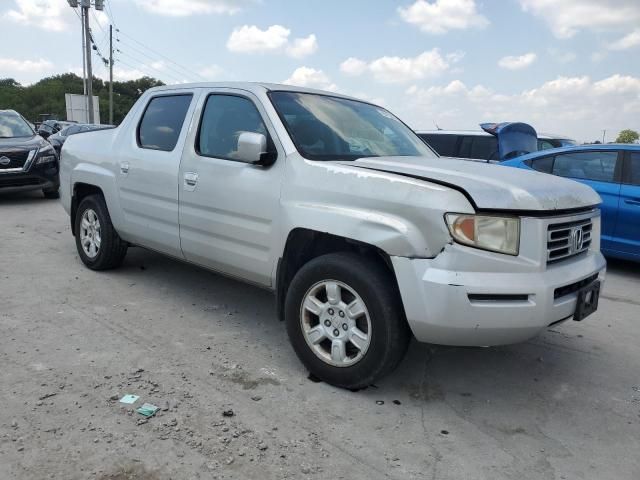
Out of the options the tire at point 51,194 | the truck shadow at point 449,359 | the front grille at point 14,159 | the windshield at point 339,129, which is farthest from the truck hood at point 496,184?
the tire at point 51,194

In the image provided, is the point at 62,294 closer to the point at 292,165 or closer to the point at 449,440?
the point at 292,165

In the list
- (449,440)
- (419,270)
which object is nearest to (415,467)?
(449,440)

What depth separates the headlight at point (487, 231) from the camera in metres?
2.65

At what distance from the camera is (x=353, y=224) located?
2906 mm

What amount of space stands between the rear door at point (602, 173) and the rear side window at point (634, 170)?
0.10m

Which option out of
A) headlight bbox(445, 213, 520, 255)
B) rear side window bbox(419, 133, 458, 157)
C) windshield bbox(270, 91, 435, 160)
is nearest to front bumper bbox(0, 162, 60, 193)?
rear side window bbox(419, 133, 458, 157)

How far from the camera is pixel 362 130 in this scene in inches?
154

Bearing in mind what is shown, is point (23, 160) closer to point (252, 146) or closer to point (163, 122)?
point (163, 122)

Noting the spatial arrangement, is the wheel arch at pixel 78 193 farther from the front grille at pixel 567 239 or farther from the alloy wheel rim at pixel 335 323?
the front grille at pixel 567 239

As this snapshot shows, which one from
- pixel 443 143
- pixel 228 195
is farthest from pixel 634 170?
pixel 228 195

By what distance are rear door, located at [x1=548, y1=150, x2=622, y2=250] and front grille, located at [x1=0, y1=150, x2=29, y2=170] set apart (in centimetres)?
841

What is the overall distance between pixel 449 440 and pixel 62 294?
3490 millimetres

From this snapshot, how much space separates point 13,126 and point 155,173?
7543 mm

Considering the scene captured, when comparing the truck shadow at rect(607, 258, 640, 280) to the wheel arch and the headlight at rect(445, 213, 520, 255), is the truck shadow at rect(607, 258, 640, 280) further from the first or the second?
the wheel arch
